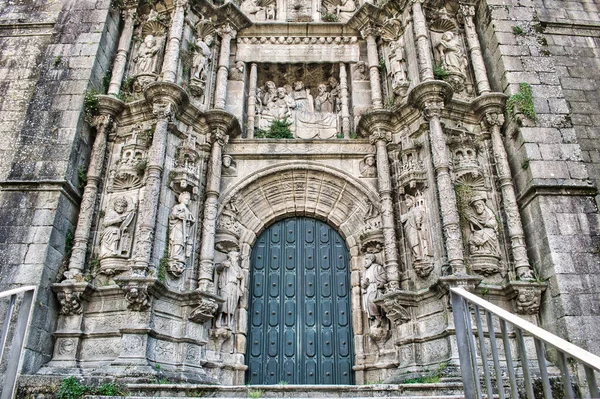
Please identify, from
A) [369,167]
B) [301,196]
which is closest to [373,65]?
[369,167]

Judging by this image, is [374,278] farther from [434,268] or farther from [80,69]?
[80,69]

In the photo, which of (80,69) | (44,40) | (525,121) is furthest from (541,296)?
(44,40)

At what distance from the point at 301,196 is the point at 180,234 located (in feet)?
8.24

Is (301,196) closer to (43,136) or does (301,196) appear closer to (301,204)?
(301,204)

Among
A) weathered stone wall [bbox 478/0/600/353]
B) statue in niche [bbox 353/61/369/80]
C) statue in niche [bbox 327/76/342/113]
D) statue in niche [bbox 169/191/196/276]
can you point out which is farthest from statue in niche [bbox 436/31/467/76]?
statue in niche [bbox 169/191/196/276]

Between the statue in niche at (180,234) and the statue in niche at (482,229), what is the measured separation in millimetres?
4600

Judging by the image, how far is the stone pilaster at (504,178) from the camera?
7.66 m

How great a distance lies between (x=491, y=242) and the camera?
25.6ft

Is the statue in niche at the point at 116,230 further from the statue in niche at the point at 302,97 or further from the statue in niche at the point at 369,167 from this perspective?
the statue in niche at the point at 302,97

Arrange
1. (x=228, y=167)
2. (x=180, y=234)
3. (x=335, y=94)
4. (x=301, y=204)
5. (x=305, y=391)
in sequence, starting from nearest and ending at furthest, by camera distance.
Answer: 1. (x=305, y=391)
2. (x=180, y=234)
3. (x=228, y=167)
4. (x=301, y=204)
5. (x=335, y=94)

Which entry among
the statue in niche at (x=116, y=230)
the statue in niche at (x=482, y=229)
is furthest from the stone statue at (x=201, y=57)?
the statue in niche at (x=482, y=229)

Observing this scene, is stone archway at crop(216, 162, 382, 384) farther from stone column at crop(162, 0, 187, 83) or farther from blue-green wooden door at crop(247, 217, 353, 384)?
stone column at crop(162, 0, 187, 83)

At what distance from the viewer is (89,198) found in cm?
816

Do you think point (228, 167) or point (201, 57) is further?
point (201, 57)
